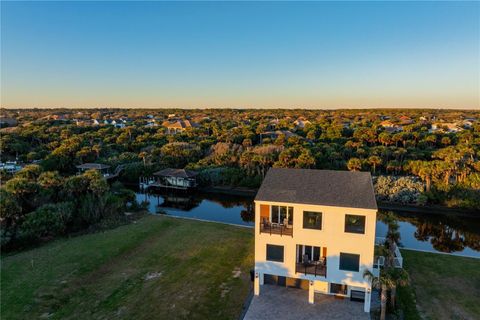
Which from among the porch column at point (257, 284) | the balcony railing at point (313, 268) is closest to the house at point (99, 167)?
the porch column at point (257, 284)

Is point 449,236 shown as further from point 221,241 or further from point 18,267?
point 18,267

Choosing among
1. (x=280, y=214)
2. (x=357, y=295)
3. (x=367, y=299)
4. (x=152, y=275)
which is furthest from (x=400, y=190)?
(x=152, y=275)

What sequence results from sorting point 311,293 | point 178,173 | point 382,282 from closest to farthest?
point 382,282, point 311,293, point 178,173

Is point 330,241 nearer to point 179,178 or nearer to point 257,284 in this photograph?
point 257,284

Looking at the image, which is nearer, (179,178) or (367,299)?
(367,299)

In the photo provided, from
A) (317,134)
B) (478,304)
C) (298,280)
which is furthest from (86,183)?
(317,134)

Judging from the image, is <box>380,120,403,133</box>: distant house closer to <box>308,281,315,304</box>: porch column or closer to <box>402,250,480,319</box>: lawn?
<box>402,250,480,319</box>: lawn

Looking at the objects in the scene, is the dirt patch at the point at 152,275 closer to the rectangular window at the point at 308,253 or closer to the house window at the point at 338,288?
the rectangular window at the point at 308,253
